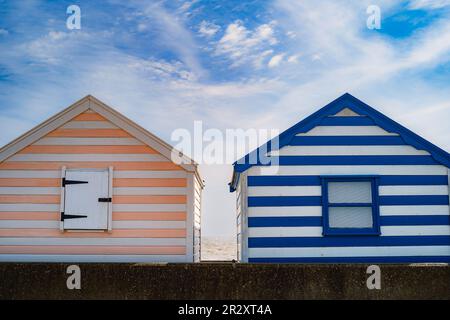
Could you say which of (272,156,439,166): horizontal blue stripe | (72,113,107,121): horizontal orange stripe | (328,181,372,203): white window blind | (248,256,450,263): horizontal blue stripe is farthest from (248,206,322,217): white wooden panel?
(72,113,107,121): horizontal orange stripe

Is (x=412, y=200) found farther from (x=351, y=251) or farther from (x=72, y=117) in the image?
(x=72, y=117)

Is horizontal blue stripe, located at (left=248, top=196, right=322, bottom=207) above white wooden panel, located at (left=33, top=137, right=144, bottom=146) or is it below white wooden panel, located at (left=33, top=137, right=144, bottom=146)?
below

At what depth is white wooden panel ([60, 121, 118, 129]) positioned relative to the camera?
37.6 ft

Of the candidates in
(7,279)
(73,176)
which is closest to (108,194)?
(73,176)

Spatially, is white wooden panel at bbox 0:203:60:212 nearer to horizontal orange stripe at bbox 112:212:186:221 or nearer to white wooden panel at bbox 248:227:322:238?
horizontal orange stripe at bbox 112:212:186:221

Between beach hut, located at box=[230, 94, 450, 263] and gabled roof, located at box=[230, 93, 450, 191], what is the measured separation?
0.07ft

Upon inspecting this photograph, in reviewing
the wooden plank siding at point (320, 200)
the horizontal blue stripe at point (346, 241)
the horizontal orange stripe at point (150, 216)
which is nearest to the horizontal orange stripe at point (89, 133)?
the horizontal orange stripe at point (150, 216)

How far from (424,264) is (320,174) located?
258 cm

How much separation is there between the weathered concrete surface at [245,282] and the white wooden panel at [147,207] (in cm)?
139

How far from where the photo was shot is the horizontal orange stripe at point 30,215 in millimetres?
11234

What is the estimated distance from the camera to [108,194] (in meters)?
11.2

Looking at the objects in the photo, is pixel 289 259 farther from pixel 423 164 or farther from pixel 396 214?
pixel 423 164
